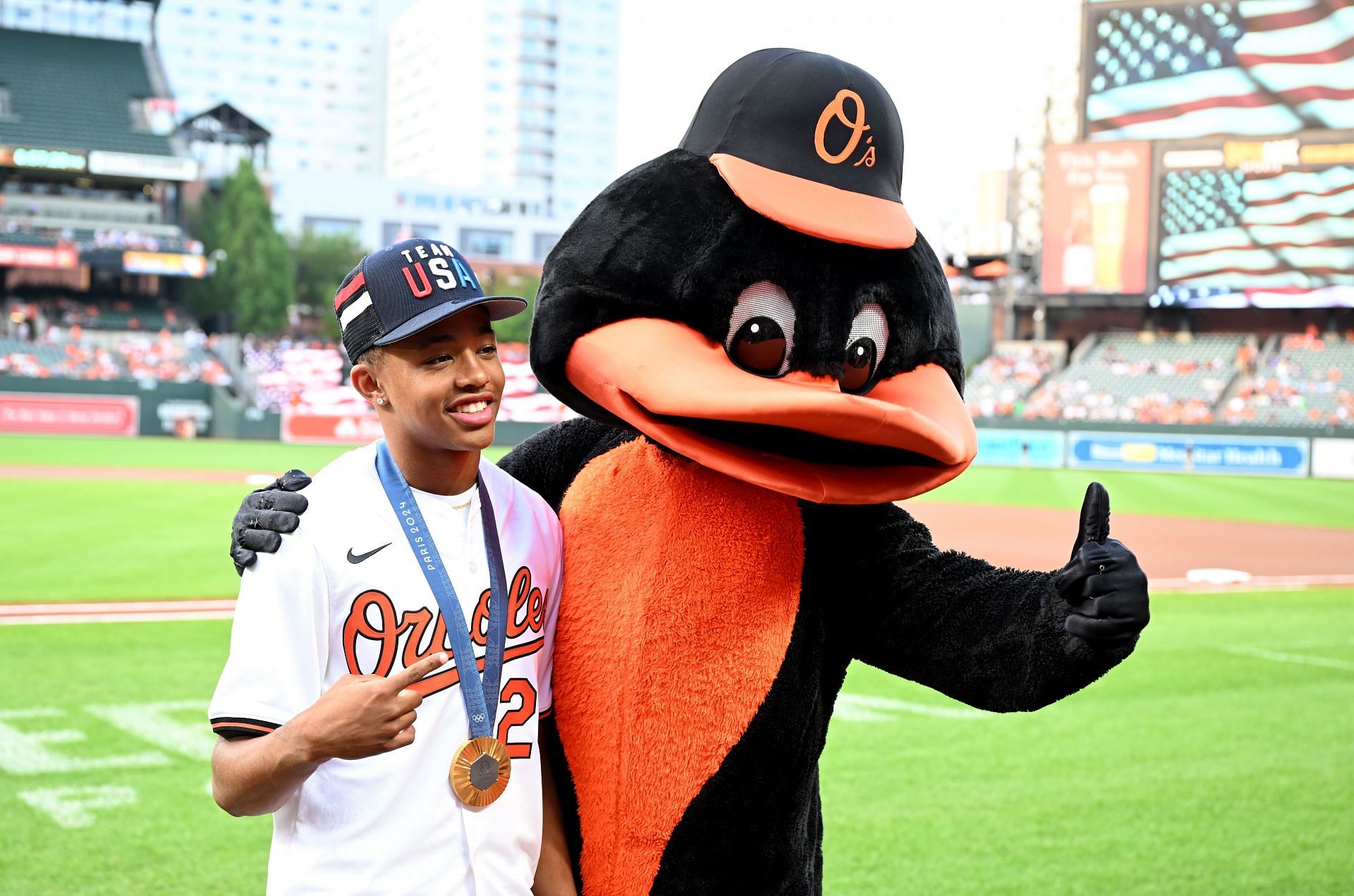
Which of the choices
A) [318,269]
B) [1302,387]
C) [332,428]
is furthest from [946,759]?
[318,269]

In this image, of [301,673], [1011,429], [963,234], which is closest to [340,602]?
[301,673]

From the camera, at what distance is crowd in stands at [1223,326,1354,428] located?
33.4 meters

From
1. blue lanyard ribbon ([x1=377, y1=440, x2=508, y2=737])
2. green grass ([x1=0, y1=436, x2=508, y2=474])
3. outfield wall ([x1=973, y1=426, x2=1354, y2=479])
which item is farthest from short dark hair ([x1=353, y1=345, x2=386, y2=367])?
outfield wall ([x1=973, y1=426, x2=1354, y2=479])

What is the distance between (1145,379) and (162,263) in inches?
1367

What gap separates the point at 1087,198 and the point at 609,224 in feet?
126

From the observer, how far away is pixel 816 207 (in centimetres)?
212

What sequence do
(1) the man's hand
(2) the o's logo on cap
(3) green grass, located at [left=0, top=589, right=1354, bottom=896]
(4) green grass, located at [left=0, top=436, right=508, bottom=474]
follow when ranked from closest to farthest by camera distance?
(1) the man's hand < (2) the o's logo on cap < (3) green grass, located at [left=0, top=589, right=1354, bottom=896] < (4) green grass, located at [left=0, top=436, right=508, bottom=474]

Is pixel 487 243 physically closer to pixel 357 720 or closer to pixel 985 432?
pixel 985 432

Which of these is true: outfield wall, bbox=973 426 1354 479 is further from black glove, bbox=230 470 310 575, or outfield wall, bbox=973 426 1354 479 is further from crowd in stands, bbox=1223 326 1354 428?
black glove, bbox=230 470 310 575

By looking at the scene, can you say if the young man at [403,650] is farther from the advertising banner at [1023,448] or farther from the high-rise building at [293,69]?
the high-rise building at [293,69]

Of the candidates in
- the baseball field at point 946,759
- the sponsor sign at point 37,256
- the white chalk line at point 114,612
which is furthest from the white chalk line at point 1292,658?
the sponsor sign at point 37,256

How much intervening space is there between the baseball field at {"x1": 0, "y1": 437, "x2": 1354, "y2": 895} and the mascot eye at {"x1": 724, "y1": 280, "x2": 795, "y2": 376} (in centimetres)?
275

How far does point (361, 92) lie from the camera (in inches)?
4769

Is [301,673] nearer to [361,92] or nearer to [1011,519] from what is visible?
[1011,519]
